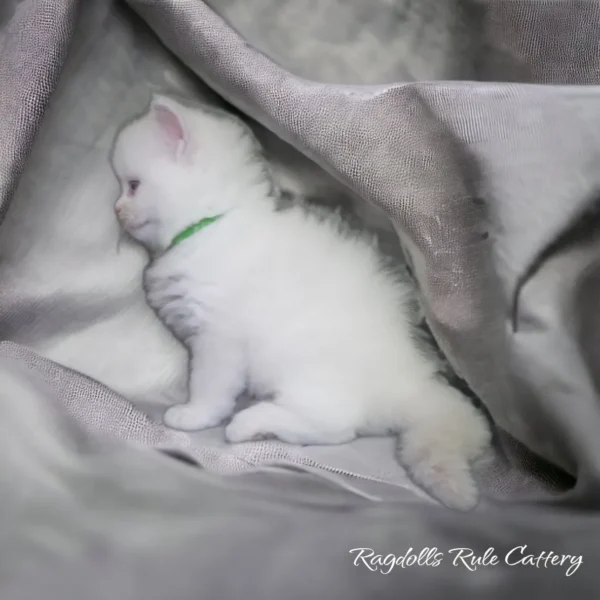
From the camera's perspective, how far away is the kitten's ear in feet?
1.93

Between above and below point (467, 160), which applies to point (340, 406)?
below

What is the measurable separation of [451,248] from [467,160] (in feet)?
0.24

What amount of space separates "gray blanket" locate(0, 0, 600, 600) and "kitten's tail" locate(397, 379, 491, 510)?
15 millimetres

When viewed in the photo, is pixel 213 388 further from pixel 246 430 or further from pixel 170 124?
pixel 170 124

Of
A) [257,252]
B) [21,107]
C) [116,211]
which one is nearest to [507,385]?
[257,252]

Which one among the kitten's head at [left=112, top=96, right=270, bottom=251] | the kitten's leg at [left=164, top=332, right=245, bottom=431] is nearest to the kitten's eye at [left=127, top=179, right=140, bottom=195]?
the kitten's head at [left=112, top=96, right=270, bottom=251]

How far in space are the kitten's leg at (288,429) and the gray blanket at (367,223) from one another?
0.04 ft

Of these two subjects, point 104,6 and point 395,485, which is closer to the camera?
point 395,485

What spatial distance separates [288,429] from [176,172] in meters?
0.26

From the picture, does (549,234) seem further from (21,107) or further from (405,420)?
(21,107)

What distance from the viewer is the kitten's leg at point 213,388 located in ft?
1.87

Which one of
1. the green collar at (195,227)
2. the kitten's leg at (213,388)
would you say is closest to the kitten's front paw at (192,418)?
the kitten's leg at (213,388)

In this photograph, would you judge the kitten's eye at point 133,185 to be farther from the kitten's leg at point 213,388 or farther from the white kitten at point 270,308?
the kitten's leg at point 213,388

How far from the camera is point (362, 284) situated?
0.58m
